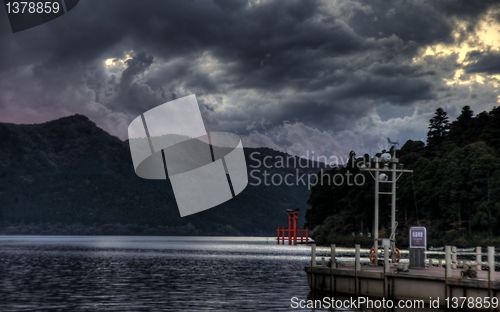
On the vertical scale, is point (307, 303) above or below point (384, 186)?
below

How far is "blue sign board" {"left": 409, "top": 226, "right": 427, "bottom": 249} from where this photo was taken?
43.7m

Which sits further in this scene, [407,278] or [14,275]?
[14,275]

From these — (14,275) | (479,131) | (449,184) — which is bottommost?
(14,275)

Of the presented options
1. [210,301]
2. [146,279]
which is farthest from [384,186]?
[210,301]

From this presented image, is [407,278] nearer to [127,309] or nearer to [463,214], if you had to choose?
[127,309]

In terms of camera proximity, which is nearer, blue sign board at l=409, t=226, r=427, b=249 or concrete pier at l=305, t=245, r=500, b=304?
concrete pier at l=305, t=245, r=500, b=304

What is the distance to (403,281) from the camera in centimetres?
4078

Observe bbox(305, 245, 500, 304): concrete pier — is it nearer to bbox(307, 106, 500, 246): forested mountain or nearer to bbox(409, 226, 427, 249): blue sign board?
bbox(409, 226, 427, 249): blue sign board

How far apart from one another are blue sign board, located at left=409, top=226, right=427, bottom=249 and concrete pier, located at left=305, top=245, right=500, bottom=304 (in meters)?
1.70

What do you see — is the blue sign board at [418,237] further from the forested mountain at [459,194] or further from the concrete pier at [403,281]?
the forested mountain at [459,194]

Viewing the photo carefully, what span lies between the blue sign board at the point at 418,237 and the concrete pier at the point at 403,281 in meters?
1.70

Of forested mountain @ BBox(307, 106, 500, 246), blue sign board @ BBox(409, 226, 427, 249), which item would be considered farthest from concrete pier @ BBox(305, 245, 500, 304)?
forested mountain @ BBox(307, 106, 500, 246)

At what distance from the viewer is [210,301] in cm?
5019

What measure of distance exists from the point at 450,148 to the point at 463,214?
76.3 feet
